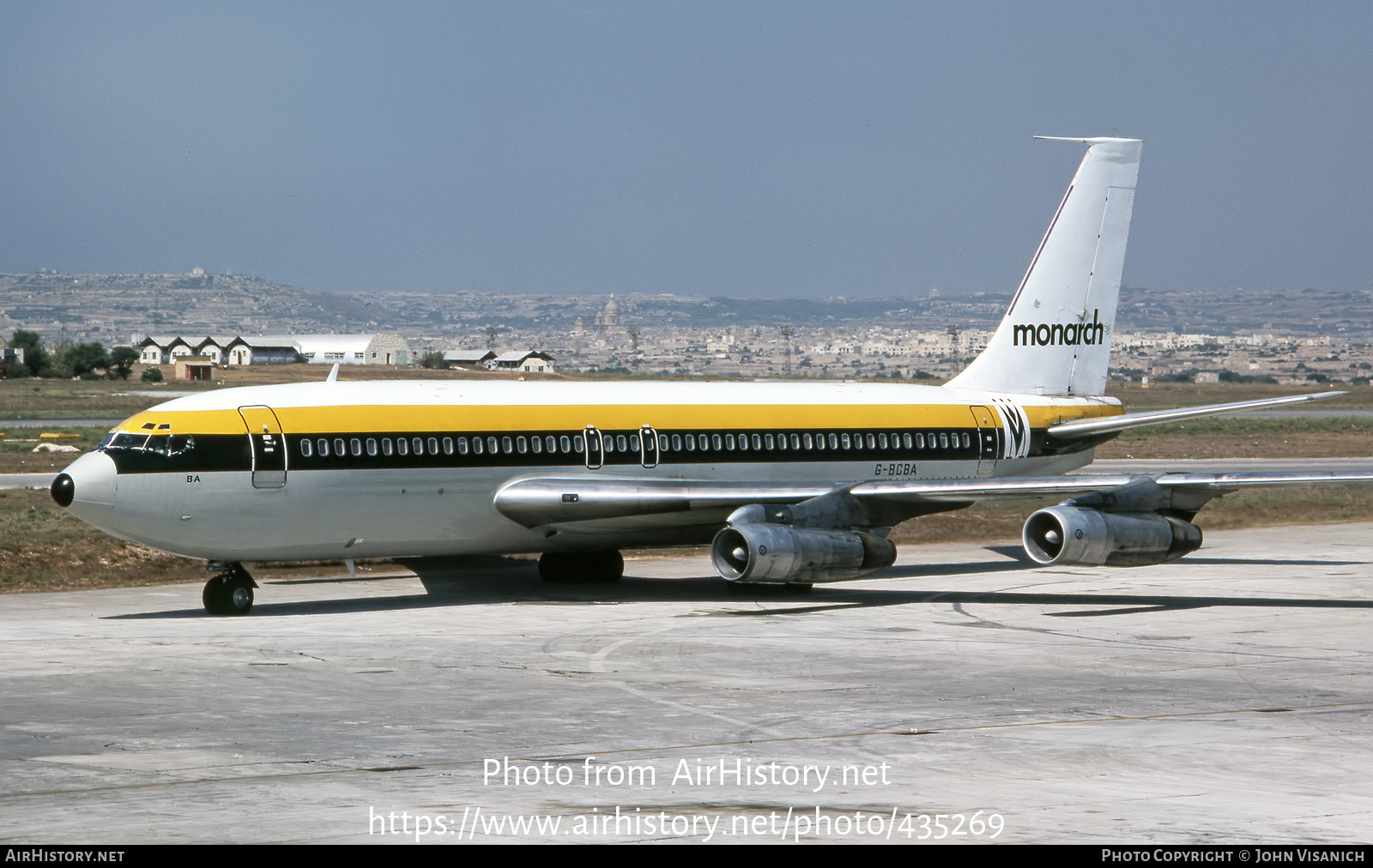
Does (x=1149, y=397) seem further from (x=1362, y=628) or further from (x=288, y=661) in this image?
(x=288, y=661)

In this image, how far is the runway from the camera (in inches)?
552

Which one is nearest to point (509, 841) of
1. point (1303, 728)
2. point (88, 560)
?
point (1303, 728)

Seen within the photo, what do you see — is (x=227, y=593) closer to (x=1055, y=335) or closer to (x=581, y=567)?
(x=581, y=567)

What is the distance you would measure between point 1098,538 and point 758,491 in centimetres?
645

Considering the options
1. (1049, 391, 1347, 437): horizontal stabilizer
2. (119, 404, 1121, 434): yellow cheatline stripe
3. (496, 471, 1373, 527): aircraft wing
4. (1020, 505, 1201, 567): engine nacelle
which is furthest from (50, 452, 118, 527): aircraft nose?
(1049, 391, 1347, 437): horizontal stabilizer

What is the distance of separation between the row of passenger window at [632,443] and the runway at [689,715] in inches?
116

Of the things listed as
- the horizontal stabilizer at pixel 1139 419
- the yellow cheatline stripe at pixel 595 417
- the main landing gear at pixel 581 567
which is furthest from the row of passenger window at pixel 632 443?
the main landing gear at pixel 581 567

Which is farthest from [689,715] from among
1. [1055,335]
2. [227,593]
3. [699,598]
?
[1055,335]

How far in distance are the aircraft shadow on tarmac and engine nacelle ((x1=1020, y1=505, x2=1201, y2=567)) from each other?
1044 mm

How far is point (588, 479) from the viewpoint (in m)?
32.1

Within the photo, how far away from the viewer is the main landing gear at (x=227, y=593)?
94.8ft

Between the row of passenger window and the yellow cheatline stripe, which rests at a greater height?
the yellow cheatline stripe

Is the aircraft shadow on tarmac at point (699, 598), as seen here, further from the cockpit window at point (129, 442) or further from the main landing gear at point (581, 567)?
the cockpit window at point (129, 442)

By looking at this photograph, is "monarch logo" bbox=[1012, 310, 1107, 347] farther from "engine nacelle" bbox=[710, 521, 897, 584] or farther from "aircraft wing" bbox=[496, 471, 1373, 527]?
"engine nacelle" bbox=[710, 521, 897, 584]
